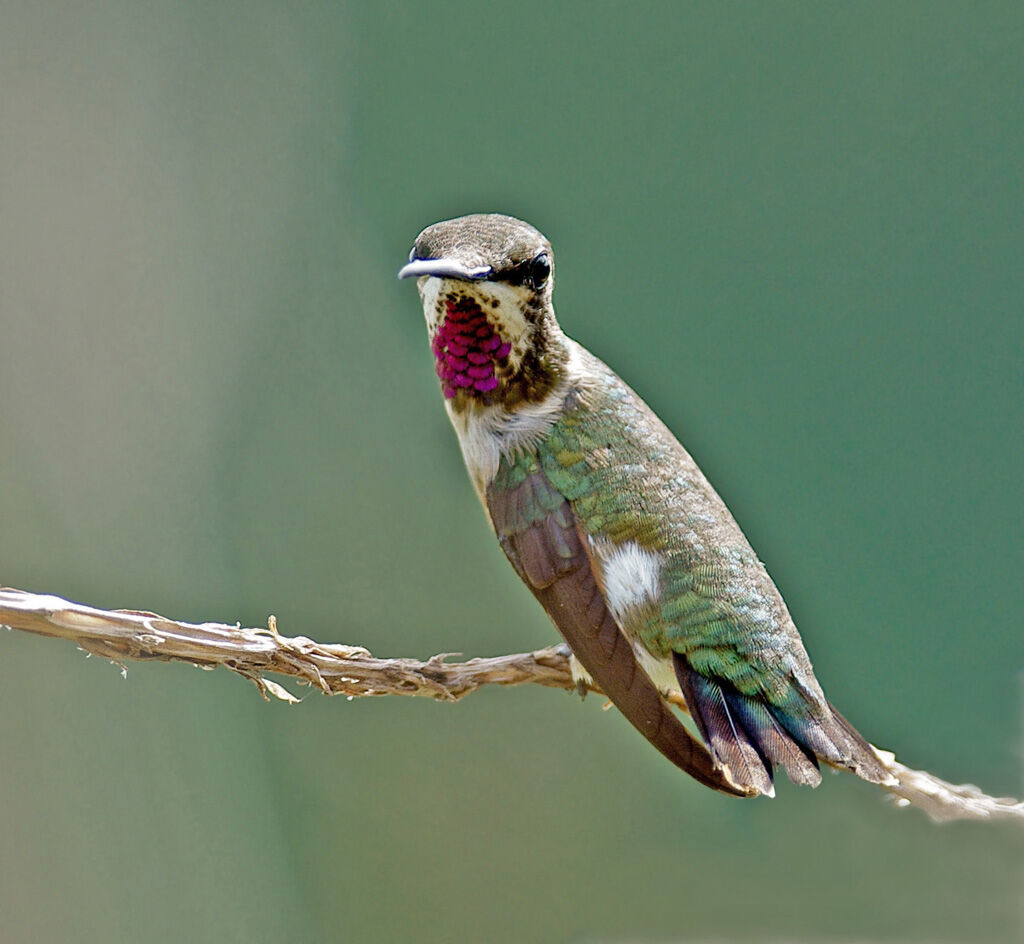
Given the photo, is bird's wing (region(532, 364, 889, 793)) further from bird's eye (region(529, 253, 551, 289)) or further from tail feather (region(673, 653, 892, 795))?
bird's eye (region(529, 253, 551, 289))

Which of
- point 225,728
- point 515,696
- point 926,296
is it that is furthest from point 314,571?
point 926,296

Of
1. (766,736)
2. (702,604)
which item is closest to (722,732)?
(766,736)

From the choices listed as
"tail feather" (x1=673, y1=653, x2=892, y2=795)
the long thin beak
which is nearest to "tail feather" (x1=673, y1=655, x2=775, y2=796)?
"tail feather" (x1=673, y1=653, x2=892, y2=795)

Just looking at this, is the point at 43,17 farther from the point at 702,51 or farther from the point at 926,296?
the point at 926,296

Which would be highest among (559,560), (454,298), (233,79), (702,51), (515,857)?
(233,79)

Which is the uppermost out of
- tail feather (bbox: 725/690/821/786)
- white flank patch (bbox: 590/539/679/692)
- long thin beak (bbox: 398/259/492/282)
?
long thin beak (bbox: 398/259/492/282)

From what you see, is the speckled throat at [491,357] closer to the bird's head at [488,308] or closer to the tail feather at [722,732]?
the bird's head at [488,308]

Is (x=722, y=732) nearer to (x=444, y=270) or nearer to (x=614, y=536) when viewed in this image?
(x=614, y=536)

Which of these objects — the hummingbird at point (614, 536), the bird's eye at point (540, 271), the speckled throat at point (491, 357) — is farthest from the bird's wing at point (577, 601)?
the bird's eye at point (540, 271)
